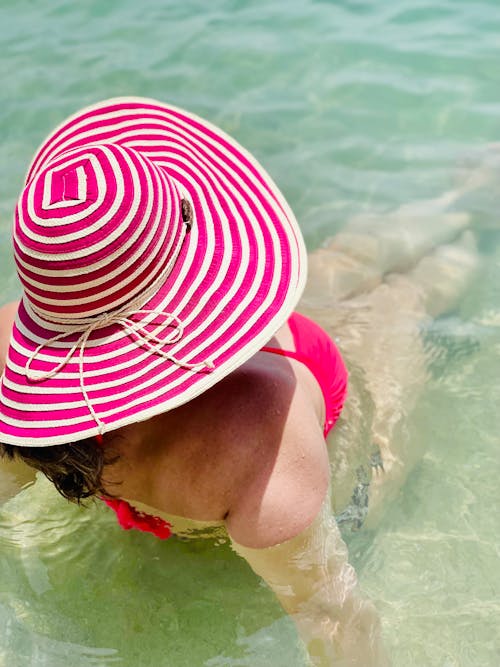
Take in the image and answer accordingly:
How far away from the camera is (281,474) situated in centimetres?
166

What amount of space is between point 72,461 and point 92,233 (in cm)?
47

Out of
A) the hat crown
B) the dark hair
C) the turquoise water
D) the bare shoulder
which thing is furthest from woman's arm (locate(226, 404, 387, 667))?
the hat crown

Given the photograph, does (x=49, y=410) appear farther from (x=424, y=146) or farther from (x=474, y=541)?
(x=424, y=146)

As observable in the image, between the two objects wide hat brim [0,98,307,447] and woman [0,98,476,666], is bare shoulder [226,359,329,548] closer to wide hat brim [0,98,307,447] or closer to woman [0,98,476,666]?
woman [0,98,476,666]

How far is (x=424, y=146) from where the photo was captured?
4.15 metres

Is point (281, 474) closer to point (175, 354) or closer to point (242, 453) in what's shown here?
point (242, 453)

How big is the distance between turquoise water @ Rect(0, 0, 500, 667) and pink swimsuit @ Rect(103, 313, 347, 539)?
0.73 ft

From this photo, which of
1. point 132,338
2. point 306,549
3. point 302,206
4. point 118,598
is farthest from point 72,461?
point 302,206

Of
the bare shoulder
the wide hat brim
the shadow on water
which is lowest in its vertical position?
the shadow on water

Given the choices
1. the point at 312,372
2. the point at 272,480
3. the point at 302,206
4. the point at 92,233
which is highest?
the point at 92,233

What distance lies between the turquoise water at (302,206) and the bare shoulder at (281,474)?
57 centimetres

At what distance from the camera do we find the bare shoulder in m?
1.65

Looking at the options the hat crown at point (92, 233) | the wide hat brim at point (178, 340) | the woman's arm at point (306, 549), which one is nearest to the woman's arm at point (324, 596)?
the woman's arm at point (306, 549)

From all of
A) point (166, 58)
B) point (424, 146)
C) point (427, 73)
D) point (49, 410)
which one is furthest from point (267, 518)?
point (166, 58)
